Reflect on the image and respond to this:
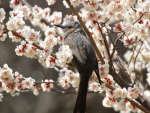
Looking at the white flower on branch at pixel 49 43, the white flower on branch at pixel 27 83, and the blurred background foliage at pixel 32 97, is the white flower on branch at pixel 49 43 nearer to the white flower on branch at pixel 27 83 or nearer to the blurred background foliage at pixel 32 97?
the white flower on branch at pixel 27 83

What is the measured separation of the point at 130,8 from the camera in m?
2.87

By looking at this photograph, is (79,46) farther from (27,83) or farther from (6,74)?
(6,74)

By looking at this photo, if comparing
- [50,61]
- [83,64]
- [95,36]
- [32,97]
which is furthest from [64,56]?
[32,97]

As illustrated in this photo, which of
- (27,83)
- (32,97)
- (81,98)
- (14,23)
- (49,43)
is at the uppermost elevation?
(32,97)

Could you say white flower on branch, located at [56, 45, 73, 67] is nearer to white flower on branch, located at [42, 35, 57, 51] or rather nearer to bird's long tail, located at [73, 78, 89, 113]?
white flower on branch, located at [42, 35, 57, 51]

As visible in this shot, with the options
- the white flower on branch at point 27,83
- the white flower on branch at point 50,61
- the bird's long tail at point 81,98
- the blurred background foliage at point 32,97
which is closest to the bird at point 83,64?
the bird's long tail at point 81,98

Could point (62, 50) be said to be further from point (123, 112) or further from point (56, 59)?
point (123, 112)

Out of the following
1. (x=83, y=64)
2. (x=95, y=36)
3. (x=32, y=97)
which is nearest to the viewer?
(x=83, y=64)

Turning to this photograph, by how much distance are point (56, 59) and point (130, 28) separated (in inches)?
26.4

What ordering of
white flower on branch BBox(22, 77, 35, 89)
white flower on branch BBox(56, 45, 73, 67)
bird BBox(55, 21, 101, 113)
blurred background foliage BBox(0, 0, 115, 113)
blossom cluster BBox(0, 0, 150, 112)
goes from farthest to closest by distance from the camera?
blurred background foliage BBox(0, 0, 115, 113) < white flower on branch BBox(22, 77, 35, 89) < bird BBox(55, 21, 101, 113) < blossom cluster BBox(0, 0, 150, 112) < white flower on branch BBox(56, 45, 73, 67)

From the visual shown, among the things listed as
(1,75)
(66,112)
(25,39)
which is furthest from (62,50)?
(66,112)

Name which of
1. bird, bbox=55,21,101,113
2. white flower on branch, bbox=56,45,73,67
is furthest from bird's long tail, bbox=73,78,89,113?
white flower on branch, bbox=56,45,73,67

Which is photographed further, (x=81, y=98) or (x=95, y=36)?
(x=95, y=36)

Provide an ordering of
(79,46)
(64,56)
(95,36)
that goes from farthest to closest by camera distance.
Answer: (95,36) < (79,46) < (64,56)
